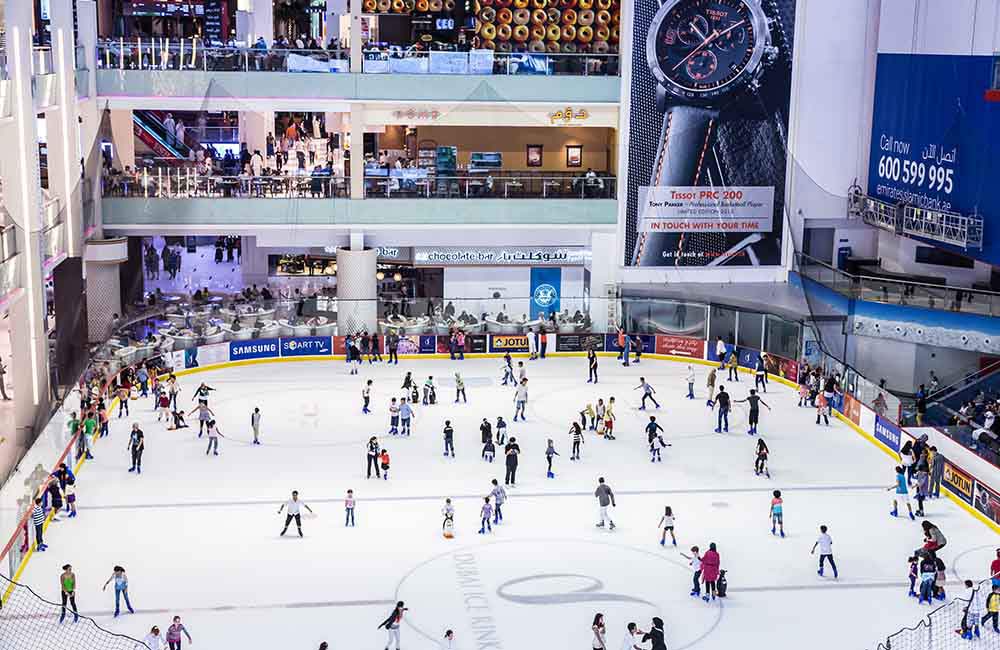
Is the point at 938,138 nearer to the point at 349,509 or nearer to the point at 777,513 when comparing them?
the point at 777,513

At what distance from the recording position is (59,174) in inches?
1464

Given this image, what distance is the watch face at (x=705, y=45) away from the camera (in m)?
42.6

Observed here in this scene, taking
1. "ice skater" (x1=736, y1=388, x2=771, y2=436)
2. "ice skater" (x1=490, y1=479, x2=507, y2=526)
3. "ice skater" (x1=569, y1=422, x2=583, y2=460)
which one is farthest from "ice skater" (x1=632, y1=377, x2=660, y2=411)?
"ice skater" (x1=490, y1=479, x2=507, y2=526)

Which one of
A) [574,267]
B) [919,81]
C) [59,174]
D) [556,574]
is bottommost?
[556,574]

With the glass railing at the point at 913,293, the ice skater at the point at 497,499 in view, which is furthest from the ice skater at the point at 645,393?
the ice skater at the point at 497,499

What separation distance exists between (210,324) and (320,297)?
3.37 metres

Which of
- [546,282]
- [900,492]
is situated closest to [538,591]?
[900,492]

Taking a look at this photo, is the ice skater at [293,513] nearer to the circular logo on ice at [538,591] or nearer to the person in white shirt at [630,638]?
the circular logo on ice at [538,591]

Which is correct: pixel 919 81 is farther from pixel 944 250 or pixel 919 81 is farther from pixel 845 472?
pixel 845 472

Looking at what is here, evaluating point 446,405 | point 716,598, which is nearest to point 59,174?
point 446,405

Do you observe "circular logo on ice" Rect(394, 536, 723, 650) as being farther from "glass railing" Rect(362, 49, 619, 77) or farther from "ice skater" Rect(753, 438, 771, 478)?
"glass railing" Rect(362, 49, 619, 77)

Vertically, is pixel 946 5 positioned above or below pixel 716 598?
above

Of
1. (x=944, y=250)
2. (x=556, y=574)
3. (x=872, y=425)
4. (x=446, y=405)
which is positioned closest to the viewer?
(x=556, y=574)

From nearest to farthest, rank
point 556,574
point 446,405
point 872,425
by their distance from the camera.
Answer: point 556,574 < point 872,425 < point 446,405
